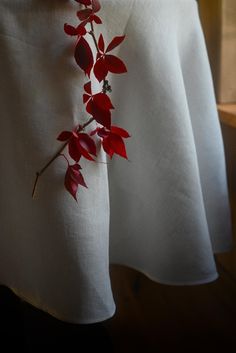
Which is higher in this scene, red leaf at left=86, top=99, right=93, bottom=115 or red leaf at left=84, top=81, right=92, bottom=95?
red leaf at left=84, top=81, right=92, bottom=95

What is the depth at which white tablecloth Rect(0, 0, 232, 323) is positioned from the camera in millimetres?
472

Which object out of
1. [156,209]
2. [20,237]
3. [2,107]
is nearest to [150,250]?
[156,209]

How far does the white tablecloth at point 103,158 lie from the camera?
472 millimetres

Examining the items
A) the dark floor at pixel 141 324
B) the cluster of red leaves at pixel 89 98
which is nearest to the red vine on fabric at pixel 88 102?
the cluster of red leaves at pixel 89 98

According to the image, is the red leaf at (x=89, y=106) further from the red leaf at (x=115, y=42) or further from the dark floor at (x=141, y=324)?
the dark floor at (x=141, y=324)

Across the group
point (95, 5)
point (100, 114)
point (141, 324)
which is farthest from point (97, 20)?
point (141, 324)

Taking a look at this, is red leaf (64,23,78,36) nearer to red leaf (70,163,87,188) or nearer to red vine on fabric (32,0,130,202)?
red vine on fabric (32,0,130,202)

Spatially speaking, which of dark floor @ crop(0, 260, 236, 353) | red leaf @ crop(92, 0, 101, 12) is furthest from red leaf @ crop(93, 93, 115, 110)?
dark floor @ crop(0, 260, 236, 353)

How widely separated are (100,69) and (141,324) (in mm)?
627

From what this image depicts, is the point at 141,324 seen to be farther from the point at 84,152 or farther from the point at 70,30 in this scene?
the point at 70,30

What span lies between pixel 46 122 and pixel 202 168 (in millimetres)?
302

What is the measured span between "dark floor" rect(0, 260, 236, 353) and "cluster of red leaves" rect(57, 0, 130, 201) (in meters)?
0.34

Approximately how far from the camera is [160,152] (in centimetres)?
55

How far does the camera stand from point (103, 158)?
507mm
